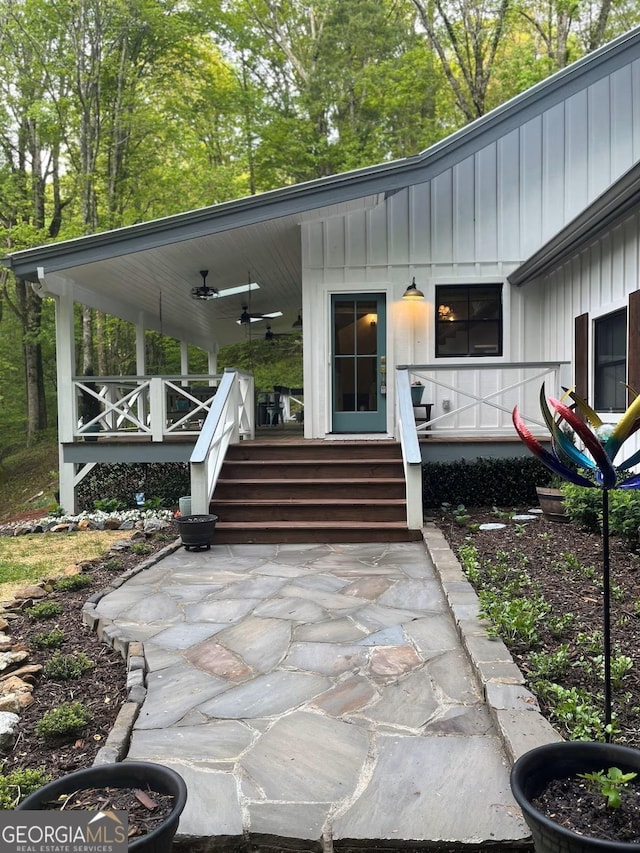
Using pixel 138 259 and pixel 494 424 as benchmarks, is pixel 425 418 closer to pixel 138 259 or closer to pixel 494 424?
pixel 494 424

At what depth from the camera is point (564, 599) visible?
3.86m

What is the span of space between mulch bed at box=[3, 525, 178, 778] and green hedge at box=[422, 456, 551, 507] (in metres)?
4.42

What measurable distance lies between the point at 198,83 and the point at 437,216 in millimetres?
13368

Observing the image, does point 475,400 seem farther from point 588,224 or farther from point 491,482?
point 588,224

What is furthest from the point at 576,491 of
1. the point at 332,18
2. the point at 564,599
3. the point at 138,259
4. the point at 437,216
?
the point at 332,18

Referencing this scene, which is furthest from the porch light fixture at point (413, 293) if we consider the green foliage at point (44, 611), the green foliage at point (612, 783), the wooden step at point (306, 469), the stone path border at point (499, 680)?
the green foliage at point (612, 783)

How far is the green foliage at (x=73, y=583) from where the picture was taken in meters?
4.65

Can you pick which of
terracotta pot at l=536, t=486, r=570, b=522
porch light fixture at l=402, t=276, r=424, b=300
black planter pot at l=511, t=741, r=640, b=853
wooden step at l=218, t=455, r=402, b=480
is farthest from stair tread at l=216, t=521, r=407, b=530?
black planter pot at l=511, t=741, r=640, b=853

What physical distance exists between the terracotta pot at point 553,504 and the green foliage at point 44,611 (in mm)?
4775

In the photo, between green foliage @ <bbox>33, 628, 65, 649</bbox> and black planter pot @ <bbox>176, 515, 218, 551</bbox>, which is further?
black planter pot @ <bbox>176, 515, 218, 551</bbox>

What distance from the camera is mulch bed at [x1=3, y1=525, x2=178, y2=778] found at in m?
2.38

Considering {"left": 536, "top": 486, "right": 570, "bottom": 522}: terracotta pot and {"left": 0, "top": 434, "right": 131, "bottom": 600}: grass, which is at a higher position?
{"left": 536, "top": 486, "right": 570, "bottom": 522}: terracotta pot

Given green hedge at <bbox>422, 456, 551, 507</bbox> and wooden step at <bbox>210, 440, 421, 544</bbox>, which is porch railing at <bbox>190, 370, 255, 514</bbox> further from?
green hedge at <bbox>422, 456, 551, 507</bbox>

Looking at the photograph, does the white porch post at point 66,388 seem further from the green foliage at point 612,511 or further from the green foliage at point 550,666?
the green foliage at point 550,666
